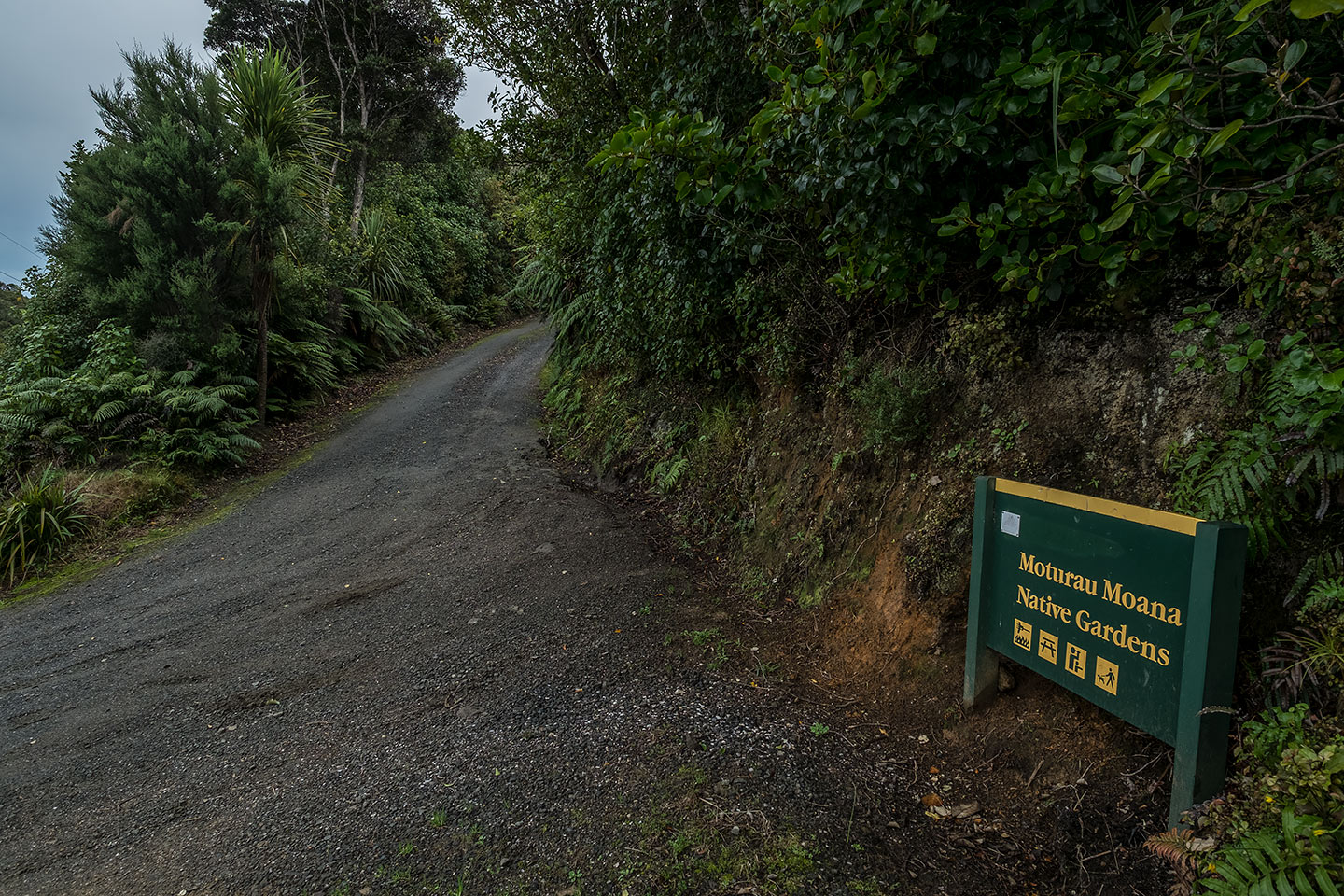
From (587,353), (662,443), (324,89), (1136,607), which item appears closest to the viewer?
(1136,607)

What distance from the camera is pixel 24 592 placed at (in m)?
6.11

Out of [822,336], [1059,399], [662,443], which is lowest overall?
[662,443]

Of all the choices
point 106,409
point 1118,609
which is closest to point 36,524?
point 106,409

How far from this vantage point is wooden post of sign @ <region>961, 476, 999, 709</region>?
278cm

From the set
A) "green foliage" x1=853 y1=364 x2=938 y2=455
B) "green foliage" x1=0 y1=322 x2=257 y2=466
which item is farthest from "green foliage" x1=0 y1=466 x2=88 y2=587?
"green foliage" x1=853 y1=364 x2=938 y2=455

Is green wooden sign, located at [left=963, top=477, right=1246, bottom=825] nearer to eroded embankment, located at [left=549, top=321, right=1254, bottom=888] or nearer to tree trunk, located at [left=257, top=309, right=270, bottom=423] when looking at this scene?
eroded embankment, located at [left=549, top=321, right=1254, bottom=888]

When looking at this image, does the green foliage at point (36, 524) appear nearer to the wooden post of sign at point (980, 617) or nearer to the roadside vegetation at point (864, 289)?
the roadside vegetation at point (864, 289)

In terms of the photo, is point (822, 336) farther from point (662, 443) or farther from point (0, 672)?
point (0, 672)

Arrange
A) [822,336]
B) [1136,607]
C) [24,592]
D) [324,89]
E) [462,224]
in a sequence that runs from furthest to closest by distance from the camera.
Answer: [462,224]
[324,89]
[24,592]
[822,336]
[1136,607]

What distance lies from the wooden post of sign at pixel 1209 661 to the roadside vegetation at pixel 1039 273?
91 mm

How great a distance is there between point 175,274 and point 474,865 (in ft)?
31.1

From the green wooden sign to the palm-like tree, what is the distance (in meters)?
10.4

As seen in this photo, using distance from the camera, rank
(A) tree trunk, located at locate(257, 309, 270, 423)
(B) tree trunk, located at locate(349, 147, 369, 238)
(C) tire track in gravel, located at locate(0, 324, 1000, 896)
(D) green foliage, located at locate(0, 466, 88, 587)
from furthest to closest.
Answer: (B) tree trunk, located at locate(349, 147, 369, 238)
(A) tree trunk, located at locate(257, 309, 270, 423)
(D) green foliage, located at locate(0, 466, 88, 587)
(C) tire track in gravel, located at locate(0, 324, 1000, 896)

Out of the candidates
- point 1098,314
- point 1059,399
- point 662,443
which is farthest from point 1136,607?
point 662,443
